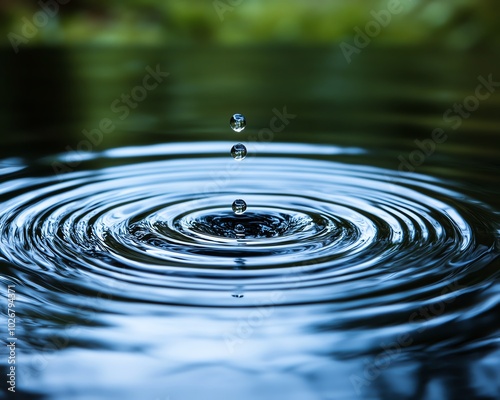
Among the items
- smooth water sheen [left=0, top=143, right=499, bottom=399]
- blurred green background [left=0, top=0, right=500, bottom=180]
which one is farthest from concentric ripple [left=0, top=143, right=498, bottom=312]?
blurred green background [left=0, top=0, right=500, bottom=180]

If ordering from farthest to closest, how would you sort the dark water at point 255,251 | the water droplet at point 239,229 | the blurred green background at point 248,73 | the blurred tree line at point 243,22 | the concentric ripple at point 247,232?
1. the blurred tree line at point 243,22
2. the blurred green background at point 248,73
3. the water droplet at point 239,229
4. the concentric ripple at point 247,232
5. the dark water at point 255,251

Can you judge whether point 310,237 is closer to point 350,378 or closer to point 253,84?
point 350,378

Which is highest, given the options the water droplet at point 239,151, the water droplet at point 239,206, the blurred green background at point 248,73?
the blurred green background at point 248,73

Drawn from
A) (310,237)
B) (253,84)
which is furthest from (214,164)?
(253,84)

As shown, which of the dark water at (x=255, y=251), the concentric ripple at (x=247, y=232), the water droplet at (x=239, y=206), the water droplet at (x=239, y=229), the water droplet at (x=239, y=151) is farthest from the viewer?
the water droplet at (x=239, y=151)

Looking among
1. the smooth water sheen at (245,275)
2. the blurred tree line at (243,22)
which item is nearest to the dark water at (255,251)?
the smooth water sheen at (245,275)

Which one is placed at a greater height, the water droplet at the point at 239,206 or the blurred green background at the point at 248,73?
the blurred green background at the point at 248,73

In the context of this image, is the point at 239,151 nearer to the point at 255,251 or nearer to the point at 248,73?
the point at 255,251

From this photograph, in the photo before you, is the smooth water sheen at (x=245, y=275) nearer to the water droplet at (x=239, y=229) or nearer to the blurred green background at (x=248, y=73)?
the water droplet at (x=239, y=229)

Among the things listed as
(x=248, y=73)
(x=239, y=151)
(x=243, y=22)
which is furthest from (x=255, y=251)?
(x=243, y=22)
